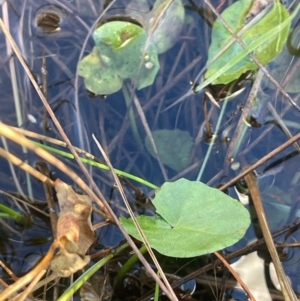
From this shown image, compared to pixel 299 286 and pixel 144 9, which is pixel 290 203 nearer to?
pixel 299 286

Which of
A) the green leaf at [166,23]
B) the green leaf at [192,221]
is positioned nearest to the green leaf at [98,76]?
the green leaf at [166,23]

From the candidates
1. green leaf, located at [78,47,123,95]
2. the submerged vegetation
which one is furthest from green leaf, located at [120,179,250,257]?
green leaf, located at [78,47,123,95]

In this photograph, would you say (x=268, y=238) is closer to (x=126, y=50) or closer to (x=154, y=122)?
(x=154, y=122)

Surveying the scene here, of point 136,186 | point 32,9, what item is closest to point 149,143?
point 136,186

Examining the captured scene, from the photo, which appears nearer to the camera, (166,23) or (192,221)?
(192,221)

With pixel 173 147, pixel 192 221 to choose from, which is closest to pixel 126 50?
pixel 173 147

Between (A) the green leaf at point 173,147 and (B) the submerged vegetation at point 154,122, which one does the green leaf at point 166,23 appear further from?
(A) the green leaf at point 173,147
